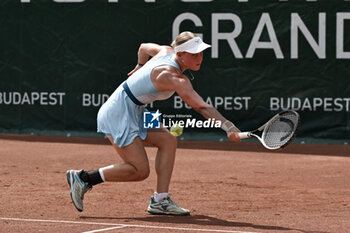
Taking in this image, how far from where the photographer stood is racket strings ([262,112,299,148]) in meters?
6.00

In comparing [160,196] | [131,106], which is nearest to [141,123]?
[131,106]

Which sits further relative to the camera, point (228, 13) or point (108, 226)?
point (228, 13)

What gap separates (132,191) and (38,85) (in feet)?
19.4

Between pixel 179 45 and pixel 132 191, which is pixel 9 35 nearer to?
pixel 132 191

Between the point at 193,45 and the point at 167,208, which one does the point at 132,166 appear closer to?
the point at 167,208

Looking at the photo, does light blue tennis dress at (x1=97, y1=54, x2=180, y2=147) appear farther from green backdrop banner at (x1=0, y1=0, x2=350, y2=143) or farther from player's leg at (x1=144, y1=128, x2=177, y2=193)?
green backdrop banner at (x1=0, y1=0, x2=350, y2=143)

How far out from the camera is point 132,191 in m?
8.34

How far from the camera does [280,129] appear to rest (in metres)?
6.14

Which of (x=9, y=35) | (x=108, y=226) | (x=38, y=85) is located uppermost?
(x=9, y=35)

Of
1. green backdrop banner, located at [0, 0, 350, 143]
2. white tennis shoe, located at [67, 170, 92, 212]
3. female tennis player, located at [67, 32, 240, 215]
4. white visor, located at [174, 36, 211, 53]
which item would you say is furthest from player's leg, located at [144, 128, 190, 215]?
green backdrop banner, located at [0, 0, 350, 143]

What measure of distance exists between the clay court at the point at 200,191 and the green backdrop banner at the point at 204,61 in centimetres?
67

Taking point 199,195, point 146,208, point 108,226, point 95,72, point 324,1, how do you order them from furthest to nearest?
point 95,72 < point 324,1 < point 199,195 < point 146,208 < point 108,226

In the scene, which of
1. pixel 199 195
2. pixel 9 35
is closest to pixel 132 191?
pixel 199 195

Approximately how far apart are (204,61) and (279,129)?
7085 millimetres
